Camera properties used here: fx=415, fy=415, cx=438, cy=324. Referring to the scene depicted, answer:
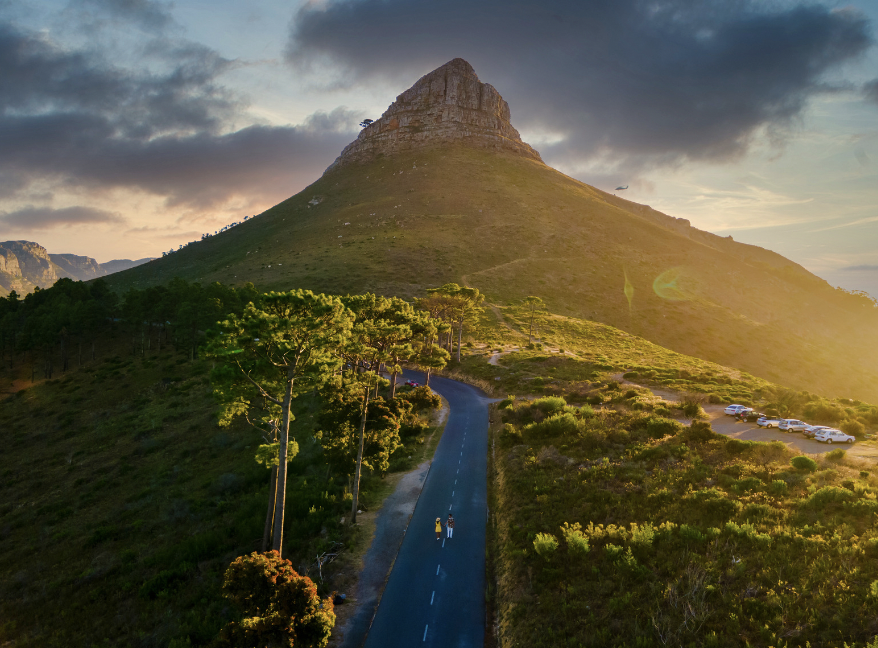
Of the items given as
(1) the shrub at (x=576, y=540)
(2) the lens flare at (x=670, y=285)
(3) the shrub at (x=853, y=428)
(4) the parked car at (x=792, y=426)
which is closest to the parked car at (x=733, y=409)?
(4) the parked car at (x=792, y=426)

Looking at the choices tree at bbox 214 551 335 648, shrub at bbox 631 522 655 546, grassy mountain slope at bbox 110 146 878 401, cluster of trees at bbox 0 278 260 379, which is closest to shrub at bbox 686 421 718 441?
shrub at bbox 631 522 655 546

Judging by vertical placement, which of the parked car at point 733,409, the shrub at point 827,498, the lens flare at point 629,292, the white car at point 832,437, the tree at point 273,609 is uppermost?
the lens flare at point 629,292

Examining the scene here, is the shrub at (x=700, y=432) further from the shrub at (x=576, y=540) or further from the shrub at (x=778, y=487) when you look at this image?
the shrub at (x=576, y=540)

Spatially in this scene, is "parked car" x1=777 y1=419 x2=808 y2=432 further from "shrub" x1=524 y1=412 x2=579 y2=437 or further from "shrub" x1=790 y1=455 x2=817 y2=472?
"shrub" x1=524 y1=412 x2=579 y2=437

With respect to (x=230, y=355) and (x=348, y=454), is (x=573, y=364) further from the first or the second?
(x=230, y=355)

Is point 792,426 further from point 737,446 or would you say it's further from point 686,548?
point 686,548
